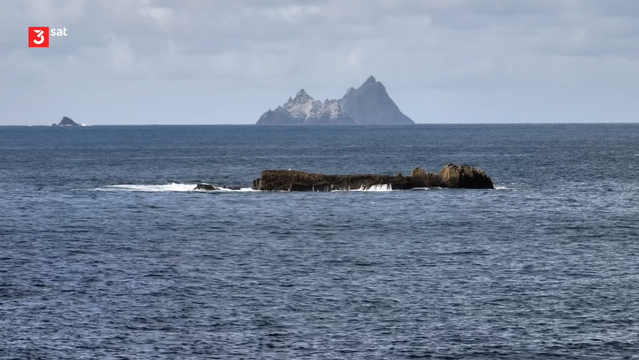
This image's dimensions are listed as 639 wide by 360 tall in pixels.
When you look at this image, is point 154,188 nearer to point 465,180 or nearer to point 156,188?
point 156,188

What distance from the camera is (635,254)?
5341 cm

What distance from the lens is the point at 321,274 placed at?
158ft

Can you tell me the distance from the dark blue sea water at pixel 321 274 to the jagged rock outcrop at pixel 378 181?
183cm

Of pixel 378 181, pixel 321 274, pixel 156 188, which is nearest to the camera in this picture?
pixel 321 274

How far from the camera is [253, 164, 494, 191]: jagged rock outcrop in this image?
8788 cm

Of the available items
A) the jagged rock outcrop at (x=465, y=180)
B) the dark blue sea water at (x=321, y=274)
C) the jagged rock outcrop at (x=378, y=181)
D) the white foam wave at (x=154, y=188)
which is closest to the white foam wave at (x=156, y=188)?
the white foam wave at (x=154, y=188)

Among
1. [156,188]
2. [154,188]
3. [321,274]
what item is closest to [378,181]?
[156,188]

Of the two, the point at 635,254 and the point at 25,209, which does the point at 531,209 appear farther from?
the point at 25,209

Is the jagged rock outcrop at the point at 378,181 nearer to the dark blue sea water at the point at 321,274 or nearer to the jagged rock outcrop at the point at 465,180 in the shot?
the jagged rock outcrop at the point at 465,180

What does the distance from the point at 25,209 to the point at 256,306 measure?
42.5m

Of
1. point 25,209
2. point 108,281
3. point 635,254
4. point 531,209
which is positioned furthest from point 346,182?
point 108,281

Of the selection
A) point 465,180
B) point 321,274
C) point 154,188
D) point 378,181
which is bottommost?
point 321,274

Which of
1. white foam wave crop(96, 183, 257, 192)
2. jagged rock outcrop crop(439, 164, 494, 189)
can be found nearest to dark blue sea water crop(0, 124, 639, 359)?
white foam wave crop(96, 183, 257, 192)

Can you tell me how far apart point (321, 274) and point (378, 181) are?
40.8m
